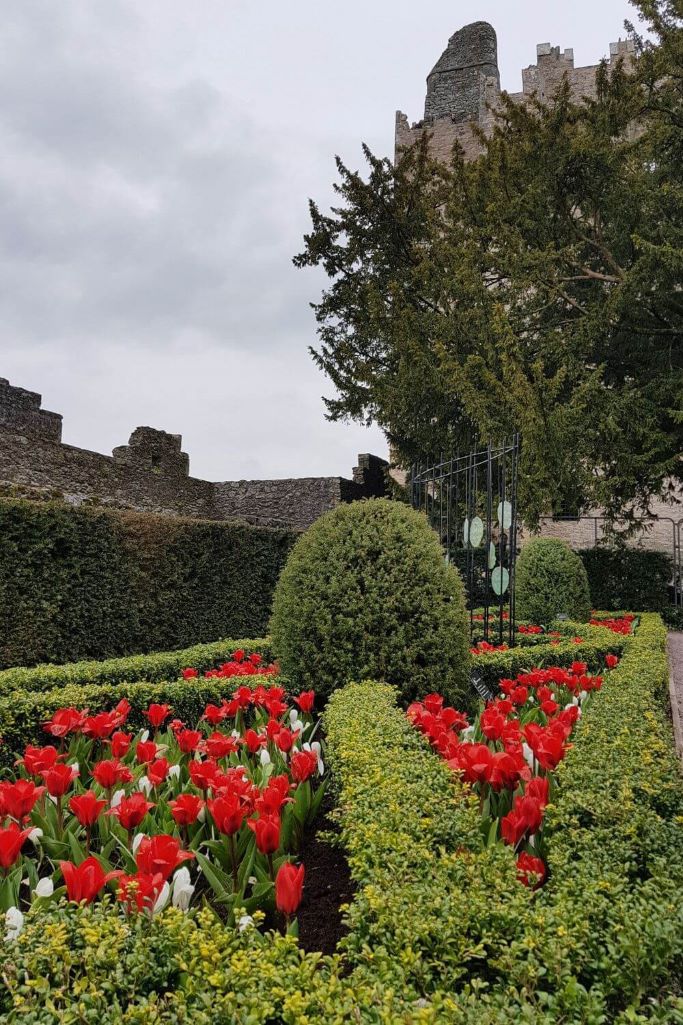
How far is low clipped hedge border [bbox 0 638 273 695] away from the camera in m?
4.26

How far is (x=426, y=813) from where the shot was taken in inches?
79.0

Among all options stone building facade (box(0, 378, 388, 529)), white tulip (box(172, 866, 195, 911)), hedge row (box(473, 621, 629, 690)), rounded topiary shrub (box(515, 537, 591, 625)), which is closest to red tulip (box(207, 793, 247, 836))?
white tulip (box(172, 866, 195, 911))

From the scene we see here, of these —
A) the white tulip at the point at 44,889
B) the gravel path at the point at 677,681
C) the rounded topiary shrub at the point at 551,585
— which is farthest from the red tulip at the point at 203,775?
the rounded topiary shrub at the point at 551,585

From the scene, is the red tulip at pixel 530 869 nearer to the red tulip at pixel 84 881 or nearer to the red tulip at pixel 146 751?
the red tulip at pixel 84 881

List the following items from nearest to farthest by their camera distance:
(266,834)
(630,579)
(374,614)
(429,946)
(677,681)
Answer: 1. (429,946)
2. (266,834)
3. (374,614)
4. (677,681)
5. (630,579)

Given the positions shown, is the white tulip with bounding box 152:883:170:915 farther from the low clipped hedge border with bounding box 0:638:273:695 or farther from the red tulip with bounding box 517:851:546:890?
the low clipped hedge border with bounding box 0:638:273:695

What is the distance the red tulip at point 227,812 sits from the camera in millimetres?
1858

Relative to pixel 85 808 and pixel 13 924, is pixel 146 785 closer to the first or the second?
pixel 85 808

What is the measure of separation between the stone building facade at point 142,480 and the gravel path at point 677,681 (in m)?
6.44

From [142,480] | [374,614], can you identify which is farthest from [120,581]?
[142,480]

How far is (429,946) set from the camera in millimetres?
1412

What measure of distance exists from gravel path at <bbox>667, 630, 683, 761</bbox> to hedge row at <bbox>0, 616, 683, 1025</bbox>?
2.13m

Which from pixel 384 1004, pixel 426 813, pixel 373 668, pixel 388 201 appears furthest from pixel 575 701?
pixel 388 201

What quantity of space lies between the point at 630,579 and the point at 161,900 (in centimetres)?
1508
